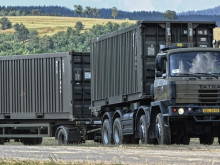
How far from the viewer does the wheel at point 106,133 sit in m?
27.7

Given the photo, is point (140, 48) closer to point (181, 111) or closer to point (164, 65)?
point (164, 65)

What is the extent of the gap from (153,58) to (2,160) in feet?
30.9

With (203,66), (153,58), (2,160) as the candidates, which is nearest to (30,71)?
(153,58)

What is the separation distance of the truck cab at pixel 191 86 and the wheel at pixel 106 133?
187 inches

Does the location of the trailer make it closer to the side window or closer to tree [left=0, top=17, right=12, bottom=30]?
the side window

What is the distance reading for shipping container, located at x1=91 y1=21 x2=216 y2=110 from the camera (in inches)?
984

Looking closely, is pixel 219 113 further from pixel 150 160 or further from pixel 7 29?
pixel 7 29

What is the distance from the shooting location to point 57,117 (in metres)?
32.3

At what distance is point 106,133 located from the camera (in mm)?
28219

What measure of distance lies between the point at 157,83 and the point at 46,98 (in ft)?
32.3

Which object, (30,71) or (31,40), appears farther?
(31,40)

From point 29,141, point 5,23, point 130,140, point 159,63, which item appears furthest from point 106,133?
point 5,23

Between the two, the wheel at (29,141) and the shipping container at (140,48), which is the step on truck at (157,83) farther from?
the wheel at (29,141)

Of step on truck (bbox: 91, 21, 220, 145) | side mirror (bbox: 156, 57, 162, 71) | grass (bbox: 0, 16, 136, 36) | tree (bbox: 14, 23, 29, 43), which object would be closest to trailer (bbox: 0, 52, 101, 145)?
step on truck (bbox: 91, 21, 220, 145)
